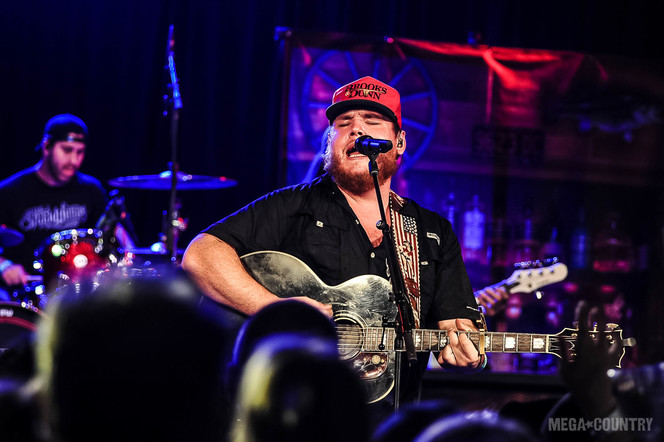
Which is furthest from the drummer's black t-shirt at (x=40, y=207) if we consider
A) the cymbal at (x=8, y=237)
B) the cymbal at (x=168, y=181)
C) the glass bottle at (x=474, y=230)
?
the glass bottle at (x=474, y=230)

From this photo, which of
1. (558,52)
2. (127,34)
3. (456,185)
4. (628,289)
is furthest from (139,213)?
(628,289)

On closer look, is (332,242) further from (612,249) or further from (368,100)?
(612,249)

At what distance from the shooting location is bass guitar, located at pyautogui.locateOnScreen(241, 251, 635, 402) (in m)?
3.19

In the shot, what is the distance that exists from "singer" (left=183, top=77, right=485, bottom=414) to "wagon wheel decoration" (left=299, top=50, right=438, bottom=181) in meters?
2.25

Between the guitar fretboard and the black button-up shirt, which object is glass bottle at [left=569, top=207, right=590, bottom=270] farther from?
the guitar fretboard

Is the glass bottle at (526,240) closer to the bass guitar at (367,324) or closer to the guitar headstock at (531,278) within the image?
the guitar headstock at (531,278)

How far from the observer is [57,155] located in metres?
5.75

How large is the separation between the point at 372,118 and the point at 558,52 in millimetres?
3416

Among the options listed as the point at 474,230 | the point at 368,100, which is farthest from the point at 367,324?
the point at 474,230

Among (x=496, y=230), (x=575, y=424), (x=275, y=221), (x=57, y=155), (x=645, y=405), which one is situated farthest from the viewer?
(x=496, y=230)

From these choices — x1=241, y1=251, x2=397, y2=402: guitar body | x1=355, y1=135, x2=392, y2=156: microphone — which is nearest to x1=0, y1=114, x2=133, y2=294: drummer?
x1=241, y1=251, x2=397, y2=402: guitar body

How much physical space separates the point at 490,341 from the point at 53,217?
404 centimetres

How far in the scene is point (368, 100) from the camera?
3.60 meters

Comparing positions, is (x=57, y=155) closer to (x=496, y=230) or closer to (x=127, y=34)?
(x=127, y=34)
